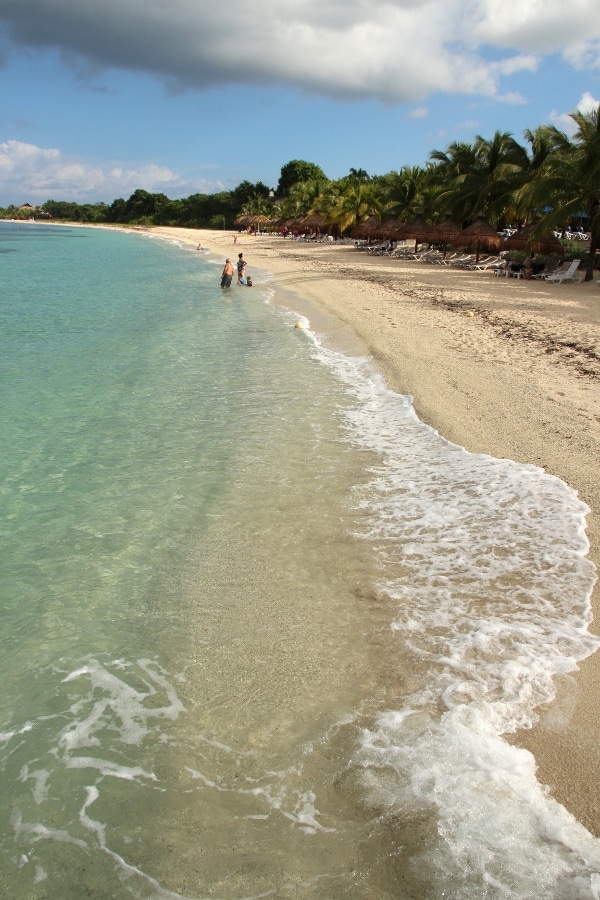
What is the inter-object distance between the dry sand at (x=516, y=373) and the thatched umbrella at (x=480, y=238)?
4.43 meters

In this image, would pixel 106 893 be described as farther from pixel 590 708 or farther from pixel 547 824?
pixel 590 708

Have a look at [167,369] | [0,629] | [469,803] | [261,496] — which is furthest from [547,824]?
[167,369]

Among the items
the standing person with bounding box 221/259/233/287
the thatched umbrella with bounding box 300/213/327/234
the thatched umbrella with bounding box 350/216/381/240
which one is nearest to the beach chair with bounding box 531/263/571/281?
the standing person with bounding box 221/259/233/287

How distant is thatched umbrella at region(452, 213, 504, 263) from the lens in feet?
83.1

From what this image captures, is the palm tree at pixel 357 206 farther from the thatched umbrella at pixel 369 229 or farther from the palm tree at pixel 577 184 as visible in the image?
the palm tree at pixel 577 184

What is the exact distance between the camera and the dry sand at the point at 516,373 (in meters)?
3.04

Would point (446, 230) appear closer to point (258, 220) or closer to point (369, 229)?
point (369, 229)

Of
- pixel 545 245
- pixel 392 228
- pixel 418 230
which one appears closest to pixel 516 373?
pixel 545 245

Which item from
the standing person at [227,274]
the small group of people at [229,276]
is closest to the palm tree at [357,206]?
the small group of people at [229,276]

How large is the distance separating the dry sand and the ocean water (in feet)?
0.51

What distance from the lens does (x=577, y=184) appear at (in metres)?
19.5

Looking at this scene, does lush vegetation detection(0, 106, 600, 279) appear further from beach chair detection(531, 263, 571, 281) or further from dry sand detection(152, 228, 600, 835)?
dry sand detection(152, 228, 600, 835)

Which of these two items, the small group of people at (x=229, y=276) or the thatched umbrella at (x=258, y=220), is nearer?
the small group of people at (x=229, y=276)

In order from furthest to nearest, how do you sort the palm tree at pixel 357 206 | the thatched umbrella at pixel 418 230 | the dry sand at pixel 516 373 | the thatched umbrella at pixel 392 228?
the palm tree at pixel 357 206 < the thatched umbrella at pixel 392 228 < the thatched umbrella at pixel 418 230 < the dry sand at pixel 516 373
